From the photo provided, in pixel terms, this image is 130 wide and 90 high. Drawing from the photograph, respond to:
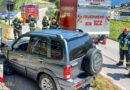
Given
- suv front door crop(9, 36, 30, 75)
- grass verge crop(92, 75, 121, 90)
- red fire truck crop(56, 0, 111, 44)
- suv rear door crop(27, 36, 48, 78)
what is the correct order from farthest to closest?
red fire truck crop(56, 0, 111, 44)
grass verge crop(92, 75, 121, 90)
suv front door crop(9, 36, 30, 75)
suv rear door crop(27, 36, 48, 78)

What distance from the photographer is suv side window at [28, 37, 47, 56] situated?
13.2 ft

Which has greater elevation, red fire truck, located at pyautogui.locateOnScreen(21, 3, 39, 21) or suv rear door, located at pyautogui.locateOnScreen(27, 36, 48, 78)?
red fire truck, located at pyautogui.locateOnScreen(21, 3, 39, 21)

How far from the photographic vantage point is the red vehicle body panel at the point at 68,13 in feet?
27.9

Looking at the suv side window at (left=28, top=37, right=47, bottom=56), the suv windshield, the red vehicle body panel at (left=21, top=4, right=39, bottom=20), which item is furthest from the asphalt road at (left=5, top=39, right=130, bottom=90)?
the red vehicle body panel at (left=21, top=4, right=39, bottom=20)

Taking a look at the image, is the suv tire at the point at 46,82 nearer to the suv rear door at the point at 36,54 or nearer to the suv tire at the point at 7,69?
the suv rear door at the point at 36,54

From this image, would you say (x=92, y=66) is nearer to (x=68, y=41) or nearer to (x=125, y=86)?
(x=68, y=41)

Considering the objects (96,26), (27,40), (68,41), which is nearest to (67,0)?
(96,26)

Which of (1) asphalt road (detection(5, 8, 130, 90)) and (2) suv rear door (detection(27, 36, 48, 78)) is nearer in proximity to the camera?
(2) suv rear door (detection(27, 36, 48, 78))

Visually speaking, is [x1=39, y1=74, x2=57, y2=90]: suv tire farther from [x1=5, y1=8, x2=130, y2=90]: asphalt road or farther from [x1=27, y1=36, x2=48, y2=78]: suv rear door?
[x1=5, y1=8, x2=130, y2=90]: asphalt road

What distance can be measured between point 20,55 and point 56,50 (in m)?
1.43

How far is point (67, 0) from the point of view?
926 cm

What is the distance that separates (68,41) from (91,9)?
5289 mm

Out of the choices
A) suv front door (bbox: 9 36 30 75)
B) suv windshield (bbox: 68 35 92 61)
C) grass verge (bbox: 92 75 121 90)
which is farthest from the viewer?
grass verge (bbox: 92 75 121 90)

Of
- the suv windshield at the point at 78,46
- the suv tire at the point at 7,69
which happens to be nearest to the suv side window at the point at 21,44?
the suv tire at the point at 7,69
